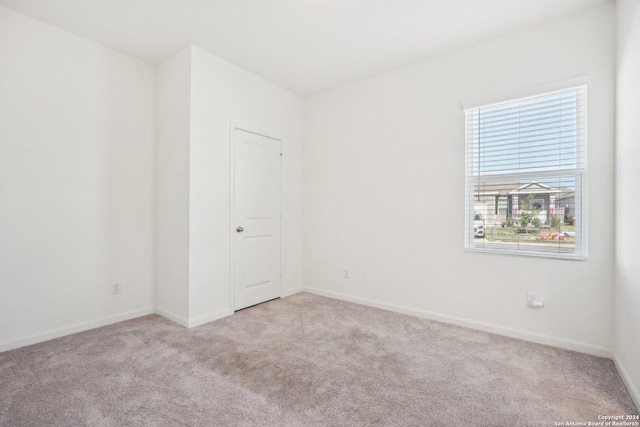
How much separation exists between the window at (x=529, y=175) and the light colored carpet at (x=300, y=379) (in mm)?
910

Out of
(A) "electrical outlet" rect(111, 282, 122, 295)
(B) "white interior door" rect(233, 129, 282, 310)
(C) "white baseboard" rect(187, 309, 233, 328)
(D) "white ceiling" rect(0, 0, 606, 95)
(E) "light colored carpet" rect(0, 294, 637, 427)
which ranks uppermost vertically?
(D) "white ceiling" rect(0, 0, 606, 95)

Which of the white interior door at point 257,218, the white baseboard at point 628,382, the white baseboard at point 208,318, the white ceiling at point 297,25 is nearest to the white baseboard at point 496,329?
the white baseboard at point 628,382

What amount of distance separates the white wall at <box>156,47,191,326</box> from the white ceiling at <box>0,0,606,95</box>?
308 millimetres

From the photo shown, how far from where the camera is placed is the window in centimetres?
248

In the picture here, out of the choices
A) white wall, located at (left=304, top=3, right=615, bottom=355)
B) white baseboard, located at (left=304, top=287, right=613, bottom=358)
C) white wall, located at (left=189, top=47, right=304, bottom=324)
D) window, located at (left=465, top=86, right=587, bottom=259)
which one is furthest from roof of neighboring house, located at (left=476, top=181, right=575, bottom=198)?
white wall, located at (left=189, top=47, right=304, bottom=324)

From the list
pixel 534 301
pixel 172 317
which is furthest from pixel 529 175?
pixel 172 317

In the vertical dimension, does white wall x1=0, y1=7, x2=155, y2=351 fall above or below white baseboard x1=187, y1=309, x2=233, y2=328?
above

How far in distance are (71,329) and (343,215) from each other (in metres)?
3.02

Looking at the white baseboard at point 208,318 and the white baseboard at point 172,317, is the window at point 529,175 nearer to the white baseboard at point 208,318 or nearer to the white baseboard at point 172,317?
the white baseboard at point 208,318

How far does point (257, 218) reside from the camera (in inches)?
145

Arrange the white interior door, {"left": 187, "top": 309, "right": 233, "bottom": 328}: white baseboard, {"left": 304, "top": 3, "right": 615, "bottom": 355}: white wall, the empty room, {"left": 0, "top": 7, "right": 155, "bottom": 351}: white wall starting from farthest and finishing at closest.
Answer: the white interior door
{"left": 187, "top": 309, "right": 233, "bottom": 328}: white baseboard
{"left": 0, "top": 7, "right": 155, "bottom": 351}: white wall
{"left": 304, "top": 3, "right": 615, "bottom": 355}: white wall
the empty room

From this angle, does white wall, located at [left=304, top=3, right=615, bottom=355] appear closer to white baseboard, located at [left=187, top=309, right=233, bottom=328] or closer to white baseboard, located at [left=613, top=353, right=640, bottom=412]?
white baseboard, located at [left=613, top=353, right=640, bottom=412]

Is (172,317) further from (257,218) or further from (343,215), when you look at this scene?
(343,215)

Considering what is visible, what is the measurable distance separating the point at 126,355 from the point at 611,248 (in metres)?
3.87
